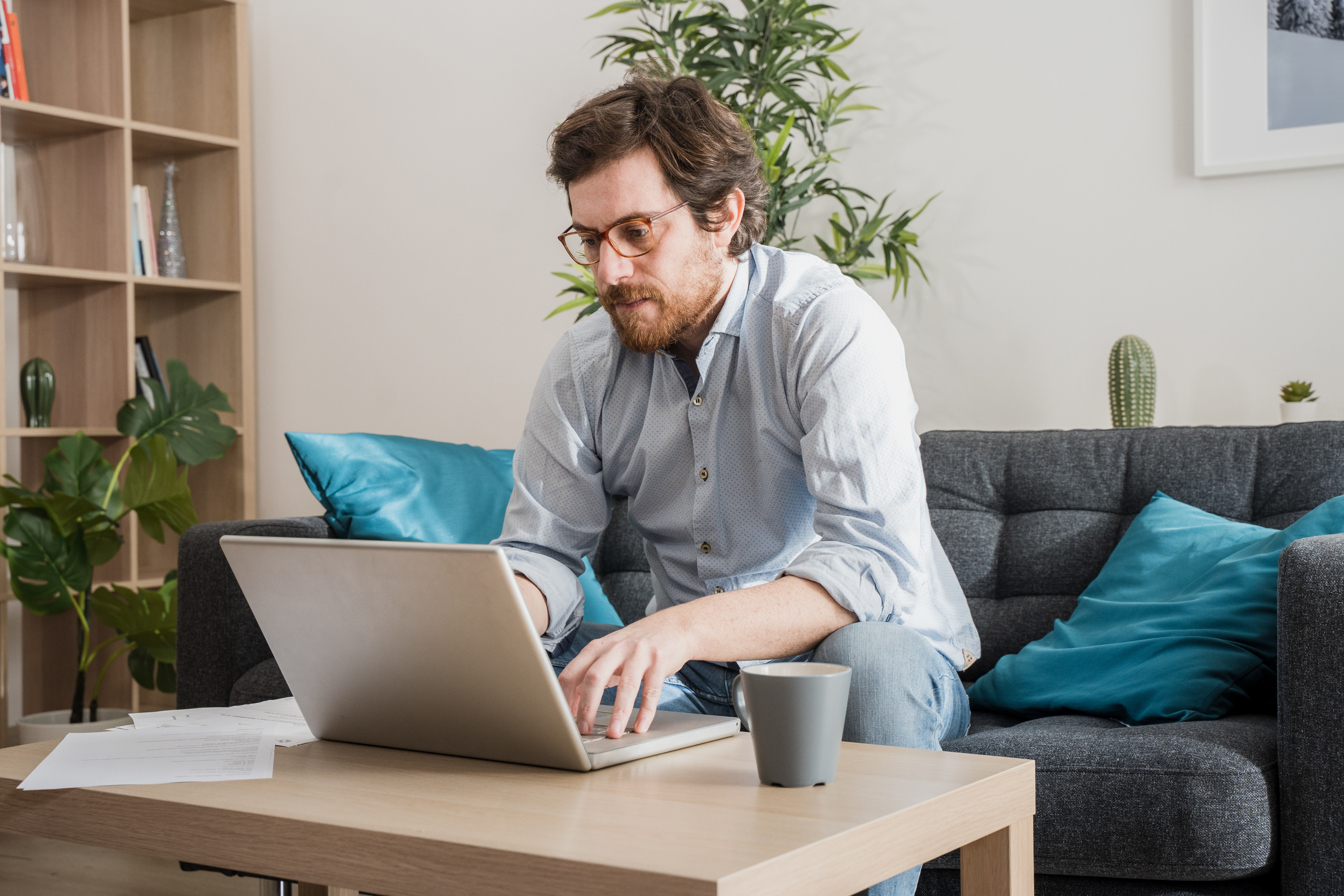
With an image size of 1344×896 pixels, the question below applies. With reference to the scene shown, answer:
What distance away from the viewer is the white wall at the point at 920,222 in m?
2.30

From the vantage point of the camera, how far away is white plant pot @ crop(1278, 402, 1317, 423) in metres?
2.13

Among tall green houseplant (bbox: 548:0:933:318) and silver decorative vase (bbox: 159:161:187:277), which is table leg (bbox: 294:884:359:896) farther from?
silver decorative vase (bbox: 159:161:187:277)

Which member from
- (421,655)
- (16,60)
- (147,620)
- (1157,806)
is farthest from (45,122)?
(1157,806)

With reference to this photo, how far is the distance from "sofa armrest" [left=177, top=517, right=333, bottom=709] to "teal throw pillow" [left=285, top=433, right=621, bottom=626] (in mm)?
111

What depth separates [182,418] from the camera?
3.15m

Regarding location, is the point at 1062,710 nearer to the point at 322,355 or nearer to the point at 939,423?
the point at 939,423

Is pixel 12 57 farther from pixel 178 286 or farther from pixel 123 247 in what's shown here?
pixel 178 286

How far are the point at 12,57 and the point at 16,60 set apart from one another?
0.01 meters

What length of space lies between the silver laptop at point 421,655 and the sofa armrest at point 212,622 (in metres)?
0.90

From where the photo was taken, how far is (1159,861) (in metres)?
1.29

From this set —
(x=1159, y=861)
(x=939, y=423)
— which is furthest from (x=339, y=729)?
(x=939, y=423)

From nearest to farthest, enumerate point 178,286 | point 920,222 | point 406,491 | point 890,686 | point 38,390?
point 890,686 → point 406,491 → point 920,222 → point 38,390 → point 178,286

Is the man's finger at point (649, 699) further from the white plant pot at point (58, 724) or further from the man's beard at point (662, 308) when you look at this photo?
the white plant pot at point (58, 724)

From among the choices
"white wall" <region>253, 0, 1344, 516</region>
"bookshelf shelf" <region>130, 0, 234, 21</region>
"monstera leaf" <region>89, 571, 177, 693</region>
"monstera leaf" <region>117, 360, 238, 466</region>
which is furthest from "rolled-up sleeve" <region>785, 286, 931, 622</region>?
"bookshelf shelf" <region>130, 0, 234, 21</region>
